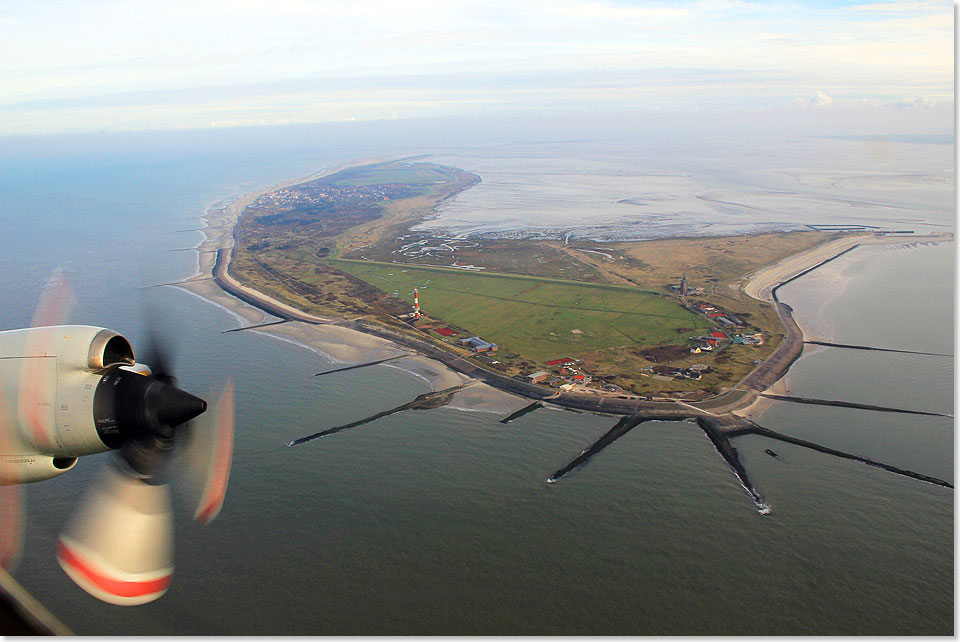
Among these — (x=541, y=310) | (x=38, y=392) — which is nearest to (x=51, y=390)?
(x=38, y=392)

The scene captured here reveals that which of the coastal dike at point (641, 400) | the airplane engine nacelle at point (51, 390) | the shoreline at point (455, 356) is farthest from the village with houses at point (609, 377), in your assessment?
the airplane engine nacelle at point (51, 390)

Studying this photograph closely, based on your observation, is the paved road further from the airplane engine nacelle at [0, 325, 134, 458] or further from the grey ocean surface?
the airplane engine nacelle at [0, 325, 134, 458]

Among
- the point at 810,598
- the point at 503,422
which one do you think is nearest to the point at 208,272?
the point at 503,422

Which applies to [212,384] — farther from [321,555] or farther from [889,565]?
[889,565]

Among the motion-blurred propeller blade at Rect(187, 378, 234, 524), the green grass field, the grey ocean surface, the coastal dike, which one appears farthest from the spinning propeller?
the green grass field

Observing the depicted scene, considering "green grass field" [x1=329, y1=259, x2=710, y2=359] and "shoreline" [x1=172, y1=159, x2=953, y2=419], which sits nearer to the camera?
"shoreline" [x1=172, y1=159, x2=953, y2=419]

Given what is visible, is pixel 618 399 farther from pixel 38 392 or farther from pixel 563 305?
pixel 38 392
